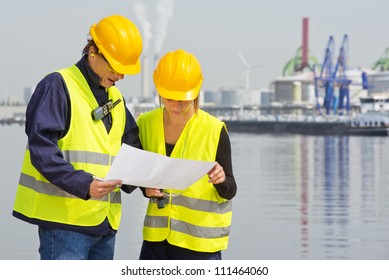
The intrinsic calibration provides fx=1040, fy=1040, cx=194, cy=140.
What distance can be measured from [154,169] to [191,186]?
0.70 ft

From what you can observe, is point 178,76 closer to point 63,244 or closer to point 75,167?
point 75,167

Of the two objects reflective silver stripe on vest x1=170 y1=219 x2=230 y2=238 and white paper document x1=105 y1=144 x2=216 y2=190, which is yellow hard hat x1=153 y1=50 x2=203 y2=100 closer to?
white paper document x1=105 y1=144 x2=216 y2=190

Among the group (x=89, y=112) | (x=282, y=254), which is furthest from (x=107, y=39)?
(x=282, y=254)

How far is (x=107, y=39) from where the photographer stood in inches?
97.7

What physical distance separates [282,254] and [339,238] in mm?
1303

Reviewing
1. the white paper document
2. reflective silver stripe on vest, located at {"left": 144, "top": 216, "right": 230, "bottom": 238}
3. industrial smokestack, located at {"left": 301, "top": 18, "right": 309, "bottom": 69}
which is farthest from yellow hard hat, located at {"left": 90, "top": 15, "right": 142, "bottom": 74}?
→ industrial smokestack, located at {"left": 301, "top": 18, "right": 309, "bottom": 69}

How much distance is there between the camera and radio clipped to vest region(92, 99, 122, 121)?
2.46 meters

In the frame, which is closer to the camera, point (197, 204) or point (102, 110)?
point (102, 110)

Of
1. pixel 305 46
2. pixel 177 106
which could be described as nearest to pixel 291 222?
pixel 177 106

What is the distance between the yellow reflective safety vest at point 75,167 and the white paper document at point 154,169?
0.09 meters

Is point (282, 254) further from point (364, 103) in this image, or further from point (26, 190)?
point (364, 103)

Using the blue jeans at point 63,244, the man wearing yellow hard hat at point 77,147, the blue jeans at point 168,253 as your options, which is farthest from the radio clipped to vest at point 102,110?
the blue jeans at point 168,253

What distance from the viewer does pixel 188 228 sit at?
2654 mm

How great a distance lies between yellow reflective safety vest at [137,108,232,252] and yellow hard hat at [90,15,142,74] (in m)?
0.24
